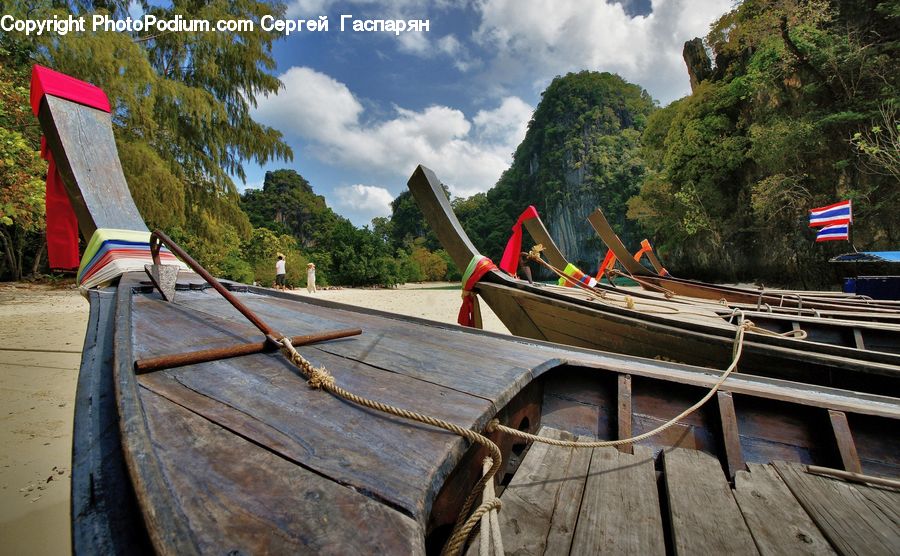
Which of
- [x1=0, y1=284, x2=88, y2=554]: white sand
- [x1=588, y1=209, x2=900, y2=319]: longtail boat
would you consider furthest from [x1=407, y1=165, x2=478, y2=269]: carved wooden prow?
[x1=588, y1=209, x2=900, y2=319]: longtail boat

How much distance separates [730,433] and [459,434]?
995mm

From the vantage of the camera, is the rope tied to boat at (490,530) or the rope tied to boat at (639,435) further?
the rope tied to boat at (639,435)

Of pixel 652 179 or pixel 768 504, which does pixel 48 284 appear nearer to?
pixel 768 504

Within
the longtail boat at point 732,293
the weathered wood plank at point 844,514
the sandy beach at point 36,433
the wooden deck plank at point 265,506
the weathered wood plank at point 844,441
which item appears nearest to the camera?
the wooden deck plank at point 265,506

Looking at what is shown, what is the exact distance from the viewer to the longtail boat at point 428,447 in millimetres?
523

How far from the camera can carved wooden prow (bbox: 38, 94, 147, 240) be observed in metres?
2.63

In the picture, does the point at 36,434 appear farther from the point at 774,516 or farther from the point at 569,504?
the point at 774,516

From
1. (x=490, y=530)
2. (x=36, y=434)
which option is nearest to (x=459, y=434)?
(x=490, y=530)

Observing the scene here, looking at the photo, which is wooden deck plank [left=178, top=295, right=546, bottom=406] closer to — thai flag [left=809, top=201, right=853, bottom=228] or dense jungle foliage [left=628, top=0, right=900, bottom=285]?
thai flag [left=809, top=201, right=853, bottom=228]

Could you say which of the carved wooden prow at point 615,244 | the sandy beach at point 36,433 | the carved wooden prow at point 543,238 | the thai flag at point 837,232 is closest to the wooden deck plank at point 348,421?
the sandy beach at point 36,433

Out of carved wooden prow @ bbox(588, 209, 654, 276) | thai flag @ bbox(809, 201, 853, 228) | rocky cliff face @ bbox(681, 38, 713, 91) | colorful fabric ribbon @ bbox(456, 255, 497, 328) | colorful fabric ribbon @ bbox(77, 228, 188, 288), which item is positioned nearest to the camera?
colorful fabric ribbon @ bbox(77, 228, 188, 288)

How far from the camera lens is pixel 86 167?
275cm

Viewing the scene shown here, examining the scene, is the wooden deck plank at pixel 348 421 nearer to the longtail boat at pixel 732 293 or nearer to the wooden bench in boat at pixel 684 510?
the wooden bench in boat at pixel 684 510

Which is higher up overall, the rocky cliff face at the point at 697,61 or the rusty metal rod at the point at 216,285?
the rocky cliff face at the point at 697,61
